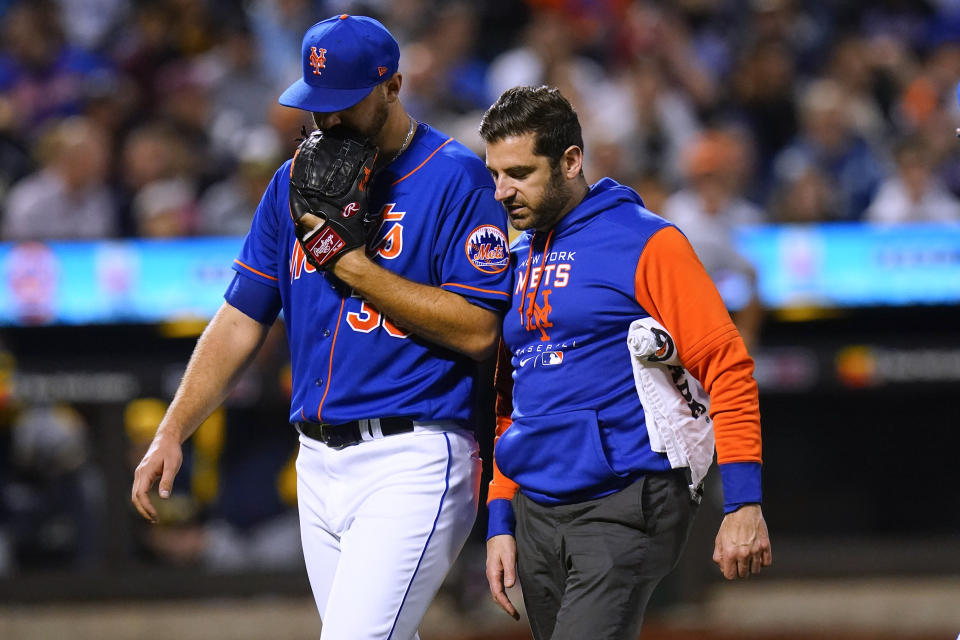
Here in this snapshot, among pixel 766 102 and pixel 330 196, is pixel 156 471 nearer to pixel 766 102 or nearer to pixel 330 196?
pixel 330 196

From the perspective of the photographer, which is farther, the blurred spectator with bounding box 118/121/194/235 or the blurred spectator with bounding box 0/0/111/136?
the blurred spectator with bounding box 0/0/111/136

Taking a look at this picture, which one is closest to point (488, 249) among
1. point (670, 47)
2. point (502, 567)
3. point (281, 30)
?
point (502, 567)

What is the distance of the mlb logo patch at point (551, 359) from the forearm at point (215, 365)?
2.59 feet

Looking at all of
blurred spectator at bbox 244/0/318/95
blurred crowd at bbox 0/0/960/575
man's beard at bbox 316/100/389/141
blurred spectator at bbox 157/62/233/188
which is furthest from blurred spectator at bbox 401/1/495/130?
man's beard at bbox 316/100/389/141

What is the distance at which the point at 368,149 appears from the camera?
300cm

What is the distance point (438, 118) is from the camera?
7.70 metres

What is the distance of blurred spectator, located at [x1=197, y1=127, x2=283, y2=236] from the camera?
274 inches

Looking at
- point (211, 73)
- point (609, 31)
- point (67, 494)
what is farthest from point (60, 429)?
point (609, 31)

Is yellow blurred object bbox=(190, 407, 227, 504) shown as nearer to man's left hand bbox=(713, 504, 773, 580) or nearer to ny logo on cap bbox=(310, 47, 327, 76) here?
ny logo on cap bbox=(310, 47, 327, 76)

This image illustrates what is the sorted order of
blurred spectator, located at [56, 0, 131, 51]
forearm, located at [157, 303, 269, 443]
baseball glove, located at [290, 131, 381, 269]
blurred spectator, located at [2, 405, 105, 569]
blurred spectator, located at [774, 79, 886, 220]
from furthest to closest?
blurred spectator, located at [56, 0, 131, 51], blurred spectator, located at [774, 79, 886, 220], blurred spectator, located at [2, 405, 105, 569], forearm, located at [157, 303, 269, 443], baseball glove, located at [290, 131, 381, 269]

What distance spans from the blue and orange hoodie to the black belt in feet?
0.77

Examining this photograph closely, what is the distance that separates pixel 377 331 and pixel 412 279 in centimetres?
15

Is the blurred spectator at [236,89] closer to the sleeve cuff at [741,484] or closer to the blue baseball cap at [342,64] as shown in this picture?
the blue baseball cap at [342,64]

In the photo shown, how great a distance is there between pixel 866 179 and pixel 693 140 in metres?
1.01
